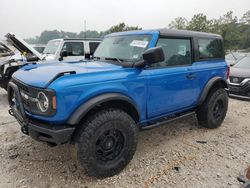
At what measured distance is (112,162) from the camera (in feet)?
10.3

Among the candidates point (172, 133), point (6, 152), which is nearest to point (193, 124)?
point (172, 133)

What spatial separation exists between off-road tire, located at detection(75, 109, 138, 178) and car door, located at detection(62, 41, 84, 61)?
20.7ft

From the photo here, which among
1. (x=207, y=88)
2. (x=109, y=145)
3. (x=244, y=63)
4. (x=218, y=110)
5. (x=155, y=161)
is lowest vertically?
(x=155, y=161)

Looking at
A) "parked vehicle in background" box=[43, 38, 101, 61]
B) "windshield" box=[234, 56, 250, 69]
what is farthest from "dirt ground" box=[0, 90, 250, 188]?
"parked vehicle in background" box=[43, 38, 101, 61]

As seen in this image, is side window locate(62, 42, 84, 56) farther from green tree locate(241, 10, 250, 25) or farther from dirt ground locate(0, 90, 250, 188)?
green tree locate(241, 10, 250, 25)

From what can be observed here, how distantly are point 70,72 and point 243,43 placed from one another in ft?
120

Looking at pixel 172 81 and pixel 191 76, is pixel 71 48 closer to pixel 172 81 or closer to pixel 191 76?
pixel 191 76

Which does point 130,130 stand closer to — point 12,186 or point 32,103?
point 32,103

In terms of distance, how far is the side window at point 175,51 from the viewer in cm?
383

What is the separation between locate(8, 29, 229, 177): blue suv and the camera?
2.73 metres

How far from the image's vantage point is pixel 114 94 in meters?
3.01

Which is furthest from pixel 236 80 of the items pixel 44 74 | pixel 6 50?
pixel 6 50

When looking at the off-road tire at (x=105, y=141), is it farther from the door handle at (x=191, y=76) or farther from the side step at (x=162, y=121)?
the door handle at (x=191, y=76)

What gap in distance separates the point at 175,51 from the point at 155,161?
179cm
